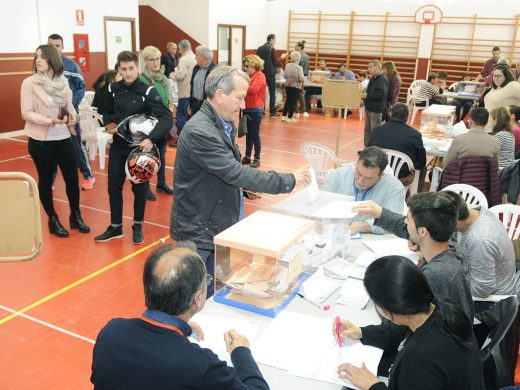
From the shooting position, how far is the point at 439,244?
7.87 ft

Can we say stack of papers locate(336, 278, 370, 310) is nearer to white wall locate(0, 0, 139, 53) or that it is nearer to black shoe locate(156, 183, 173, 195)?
black shoe locate(156, 183, 173, 195)

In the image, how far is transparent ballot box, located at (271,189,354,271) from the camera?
102 inches

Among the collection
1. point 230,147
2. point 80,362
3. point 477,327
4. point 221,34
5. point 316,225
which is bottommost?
point 80,362

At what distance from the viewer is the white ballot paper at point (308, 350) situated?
194 cm

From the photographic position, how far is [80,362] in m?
3.12

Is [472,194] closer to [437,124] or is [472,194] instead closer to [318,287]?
[318,287]

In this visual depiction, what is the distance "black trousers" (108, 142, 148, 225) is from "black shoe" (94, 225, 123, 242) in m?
0.06

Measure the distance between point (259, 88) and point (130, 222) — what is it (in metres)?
3.22

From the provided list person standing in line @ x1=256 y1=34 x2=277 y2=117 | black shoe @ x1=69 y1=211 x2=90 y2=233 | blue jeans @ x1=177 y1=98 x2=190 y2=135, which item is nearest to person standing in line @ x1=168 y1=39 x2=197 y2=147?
blue jeans @ x1=177 y1=98 x2=190 y2=135

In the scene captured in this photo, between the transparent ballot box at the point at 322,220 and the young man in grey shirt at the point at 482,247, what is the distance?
603 mm

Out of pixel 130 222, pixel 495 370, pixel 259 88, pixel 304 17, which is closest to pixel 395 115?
pixel 259 88

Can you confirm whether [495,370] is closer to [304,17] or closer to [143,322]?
[143,322]

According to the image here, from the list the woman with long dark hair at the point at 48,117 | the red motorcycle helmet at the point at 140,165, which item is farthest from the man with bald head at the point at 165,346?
the woman with long dark hair at the point at 48,117

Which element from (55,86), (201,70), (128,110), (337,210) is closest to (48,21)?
(201,70)
